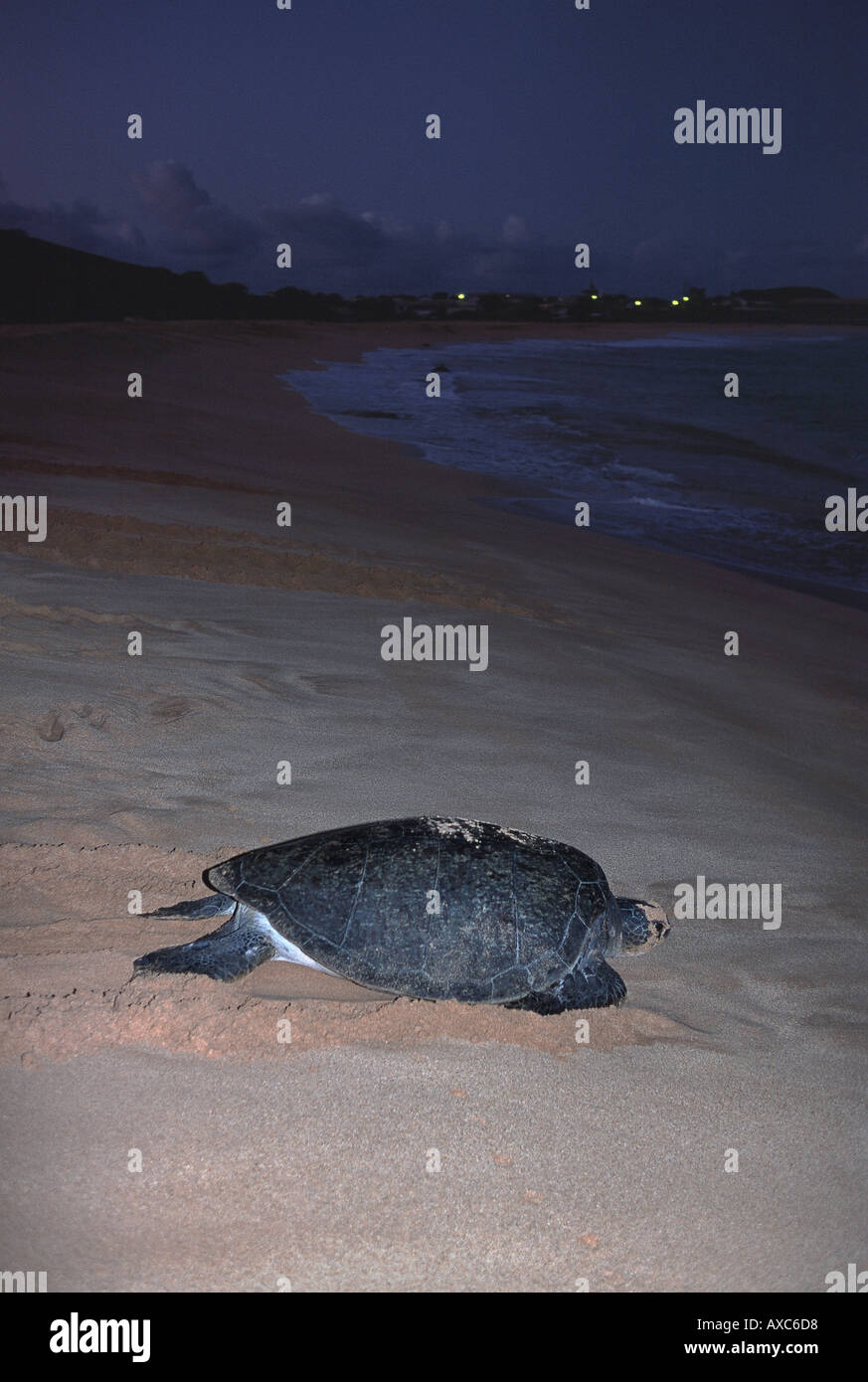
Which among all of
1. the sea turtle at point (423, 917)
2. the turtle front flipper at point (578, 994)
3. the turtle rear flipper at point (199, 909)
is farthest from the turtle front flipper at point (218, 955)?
the turtle front flipper at point (578, 994)

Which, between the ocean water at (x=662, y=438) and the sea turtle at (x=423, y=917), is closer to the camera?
the sea turtle at (x=423, y=917)

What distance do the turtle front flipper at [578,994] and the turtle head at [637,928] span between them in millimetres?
274

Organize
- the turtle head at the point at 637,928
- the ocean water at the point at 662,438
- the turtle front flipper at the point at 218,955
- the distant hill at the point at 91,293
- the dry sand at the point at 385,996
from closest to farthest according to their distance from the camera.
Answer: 1. the dry sand at the point at 385,996
2. the turtle front flipper at the point at 218,955
3. the turtle head at the point at 637,928
4. the ocean water at the point at 662,438
5. the distant hill at the point at 91,293

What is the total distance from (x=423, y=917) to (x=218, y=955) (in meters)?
0.69

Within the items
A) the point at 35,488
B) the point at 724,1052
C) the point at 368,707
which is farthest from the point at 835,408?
the point at 724,1052

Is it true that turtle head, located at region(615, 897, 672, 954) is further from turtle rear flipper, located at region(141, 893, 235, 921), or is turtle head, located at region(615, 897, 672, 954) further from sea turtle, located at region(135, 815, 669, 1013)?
turtle rear flipper, located at region(141, 893, 235, 921)

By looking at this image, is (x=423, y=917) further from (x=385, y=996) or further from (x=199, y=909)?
(x=199, y=909)

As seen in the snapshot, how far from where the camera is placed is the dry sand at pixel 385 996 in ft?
8.26

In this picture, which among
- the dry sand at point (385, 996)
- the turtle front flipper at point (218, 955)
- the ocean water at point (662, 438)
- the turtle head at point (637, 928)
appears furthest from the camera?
the ocean water at point (662, 438)

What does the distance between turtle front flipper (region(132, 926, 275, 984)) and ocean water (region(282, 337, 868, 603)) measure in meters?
11.2

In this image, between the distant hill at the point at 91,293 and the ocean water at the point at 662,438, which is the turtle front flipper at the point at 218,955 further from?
the distant hill at the point at 91,293

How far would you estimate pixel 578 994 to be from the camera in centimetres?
341

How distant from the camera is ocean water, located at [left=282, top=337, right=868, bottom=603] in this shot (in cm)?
1580

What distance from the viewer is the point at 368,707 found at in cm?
626
